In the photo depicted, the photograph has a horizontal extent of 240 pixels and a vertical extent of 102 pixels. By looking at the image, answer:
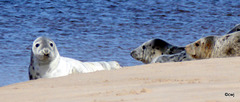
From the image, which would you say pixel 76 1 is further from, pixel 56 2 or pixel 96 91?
pixel 96 91

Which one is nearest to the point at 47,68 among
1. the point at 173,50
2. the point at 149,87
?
the point at 149,87

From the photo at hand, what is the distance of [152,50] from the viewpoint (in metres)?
10.1

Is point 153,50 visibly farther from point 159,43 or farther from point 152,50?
point 159,43

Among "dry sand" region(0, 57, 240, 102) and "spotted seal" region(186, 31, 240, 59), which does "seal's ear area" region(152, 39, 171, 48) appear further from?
"dry sand" region(0, 57, 240, 102)

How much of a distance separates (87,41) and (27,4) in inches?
234

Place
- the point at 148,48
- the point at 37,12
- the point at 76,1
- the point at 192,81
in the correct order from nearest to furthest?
the point at 192,81 < the point at 148,48 < the point at 37,12 < the point at 76,1

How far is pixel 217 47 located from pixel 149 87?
13.9 ft

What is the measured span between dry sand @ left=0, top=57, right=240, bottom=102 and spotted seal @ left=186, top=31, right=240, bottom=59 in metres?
2.16

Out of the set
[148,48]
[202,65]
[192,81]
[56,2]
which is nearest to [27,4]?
[56,2]

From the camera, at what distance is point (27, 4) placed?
16.4 metres

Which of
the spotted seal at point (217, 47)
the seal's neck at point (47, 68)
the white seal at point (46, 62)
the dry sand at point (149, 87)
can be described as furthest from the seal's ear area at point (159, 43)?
the dry sand at point (149, 87)

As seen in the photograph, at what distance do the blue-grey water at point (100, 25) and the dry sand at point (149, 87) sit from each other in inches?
123

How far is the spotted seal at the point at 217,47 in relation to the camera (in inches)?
292

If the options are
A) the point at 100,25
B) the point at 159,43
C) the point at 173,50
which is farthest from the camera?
the point at 100,25
